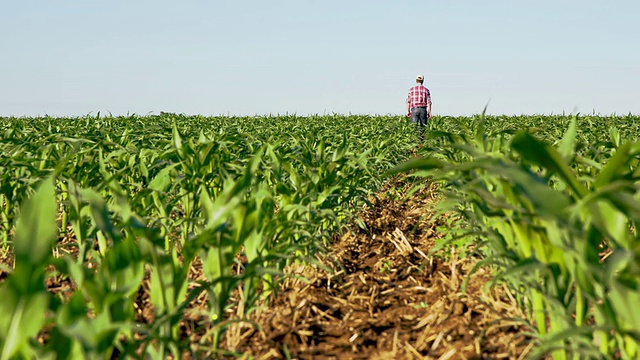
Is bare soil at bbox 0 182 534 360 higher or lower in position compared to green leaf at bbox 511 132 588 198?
lower

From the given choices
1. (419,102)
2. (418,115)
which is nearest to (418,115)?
(418,115)

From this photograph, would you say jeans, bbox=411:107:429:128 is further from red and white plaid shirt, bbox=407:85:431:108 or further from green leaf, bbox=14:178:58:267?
green leaf, bbox=14:178:58:267

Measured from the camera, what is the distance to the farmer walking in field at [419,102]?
14.5m

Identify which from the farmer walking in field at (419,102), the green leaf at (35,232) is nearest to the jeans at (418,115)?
the farmer walking in field at (419,102)

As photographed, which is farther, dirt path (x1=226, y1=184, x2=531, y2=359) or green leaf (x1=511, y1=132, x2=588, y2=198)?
dirt path (x1=226, y1=184, x2=531, y2=359)

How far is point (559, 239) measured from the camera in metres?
1.97

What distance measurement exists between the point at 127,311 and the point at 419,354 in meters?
1.28

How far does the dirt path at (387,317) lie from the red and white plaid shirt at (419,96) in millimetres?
10325

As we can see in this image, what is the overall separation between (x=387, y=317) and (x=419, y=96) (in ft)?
38.1

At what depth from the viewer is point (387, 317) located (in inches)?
133

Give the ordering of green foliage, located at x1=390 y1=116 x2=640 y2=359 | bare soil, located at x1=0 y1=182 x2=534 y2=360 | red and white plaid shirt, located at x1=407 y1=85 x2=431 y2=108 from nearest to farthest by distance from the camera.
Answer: green foliage, located at x1=390 y1=116 x2=640 y2=359, bare soil, located at x1=0 y1=182 x2=534 y2=360, red and white plaid shirt, located at x1=407 y1=85 x2=431 y2=108

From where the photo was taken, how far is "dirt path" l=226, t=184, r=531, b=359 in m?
2.79

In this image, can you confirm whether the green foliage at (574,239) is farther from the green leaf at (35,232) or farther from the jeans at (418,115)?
the jeans at (418,115)

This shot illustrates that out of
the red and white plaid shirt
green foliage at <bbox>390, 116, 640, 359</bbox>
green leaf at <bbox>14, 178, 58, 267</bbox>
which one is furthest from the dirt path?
the red and white plaid shirt
